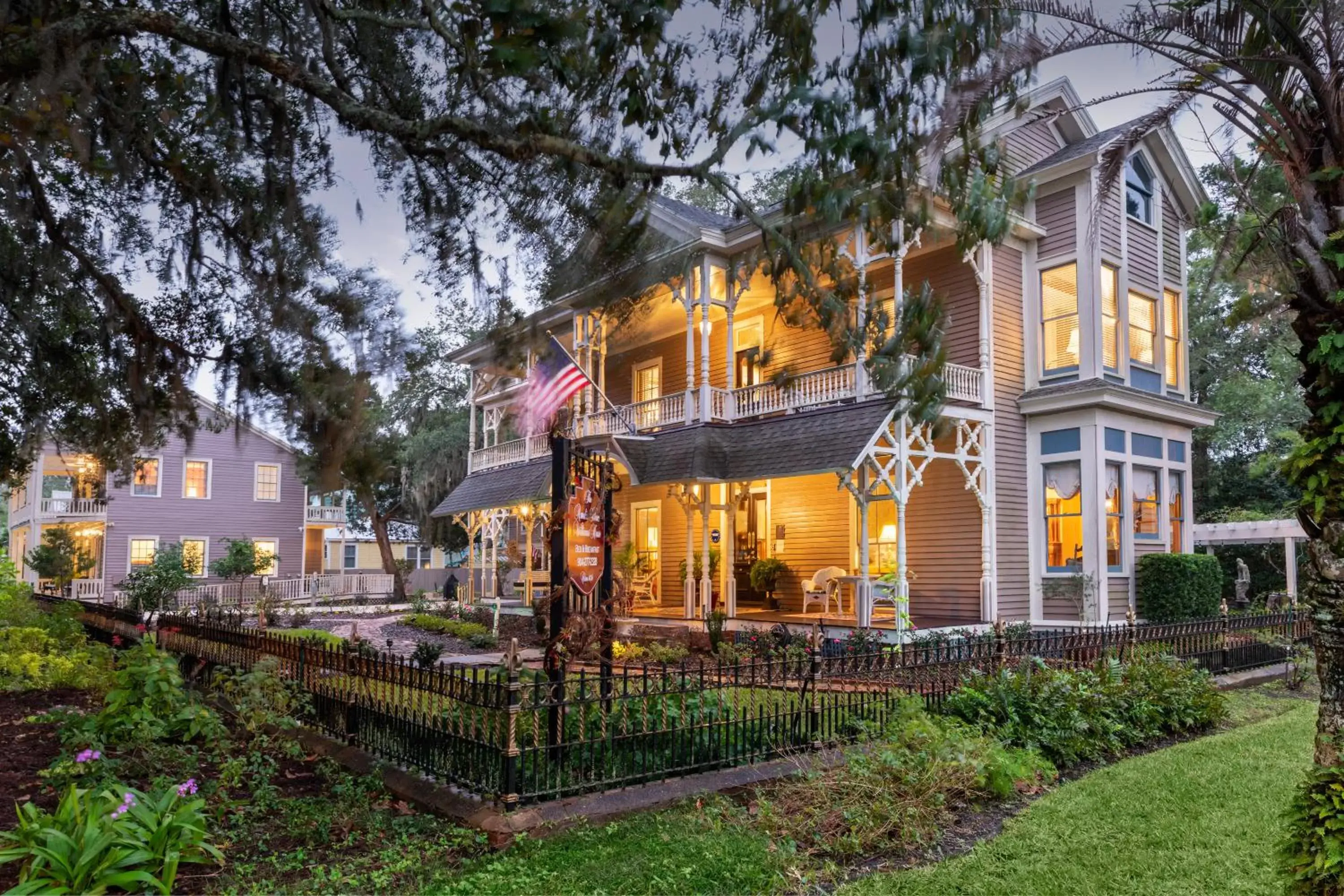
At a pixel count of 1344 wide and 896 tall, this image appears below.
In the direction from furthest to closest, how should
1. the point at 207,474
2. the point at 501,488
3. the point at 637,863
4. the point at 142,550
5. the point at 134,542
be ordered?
the point at 207,474, the point at 142,550, the point at 134,542, the point at 501,488, the point at 637,863

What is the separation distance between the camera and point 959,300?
17.2 metres

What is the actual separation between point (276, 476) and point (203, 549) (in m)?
4.04

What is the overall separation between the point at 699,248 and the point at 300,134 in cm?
933

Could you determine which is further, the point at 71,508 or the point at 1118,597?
the point at 71,508

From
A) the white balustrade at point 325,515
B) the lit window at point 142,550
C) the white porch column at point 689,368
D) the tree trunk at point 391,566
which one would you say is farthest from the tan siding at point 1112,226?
the white balustrade at point 325,515

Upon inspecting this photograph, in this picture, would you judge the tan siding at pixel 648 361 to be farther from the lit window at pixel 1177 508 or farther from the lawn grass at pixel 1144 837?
the lawn grass at pixel 1144 837

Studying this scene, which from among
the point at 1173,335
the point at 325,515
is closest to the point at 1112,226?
the point at 1173,335

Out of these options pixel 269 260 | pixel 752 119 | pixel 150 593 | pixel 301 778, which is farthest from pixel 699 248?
pixel 150 593

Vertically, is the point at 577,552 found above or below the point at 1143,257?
below

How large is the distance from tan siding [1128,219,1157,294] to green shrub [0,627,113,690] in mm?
18431

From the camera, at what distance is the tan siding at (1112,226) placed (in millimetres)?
17328

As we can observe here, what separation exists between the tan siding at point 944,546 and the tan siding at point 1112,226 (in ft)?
17.3

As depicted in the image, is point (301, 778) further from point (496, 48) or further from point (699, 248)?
point (699, 248)

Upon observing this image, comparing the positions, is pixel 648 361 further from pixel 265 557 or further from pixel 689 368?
pixel 265 557
